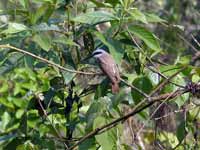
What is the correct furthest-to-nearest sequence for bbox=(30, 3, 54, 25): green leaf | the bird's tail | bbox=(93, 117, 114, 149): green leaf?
bbox=(30, 3, 54, 25): green leaf, the bird's tail, bbox=(93, 117, 114, 149): green leaf

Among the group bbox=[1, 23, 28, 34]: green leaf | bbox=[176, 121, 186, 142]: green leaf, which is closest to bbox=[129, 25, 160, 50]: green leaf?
bbox=[176, 121, 186, 142]: green leaf

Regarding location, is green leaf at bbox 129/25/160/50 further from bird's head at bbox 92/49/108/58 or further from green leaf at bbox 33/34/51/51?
green leaf at bbox 33/34/51/51

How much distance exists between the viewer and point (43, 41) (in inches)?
87.0

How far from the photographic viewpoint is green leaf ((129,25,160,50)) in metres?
2.19

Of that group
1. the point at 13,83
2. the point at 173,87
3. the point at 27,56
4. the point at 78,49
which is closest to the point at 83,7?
the point at 78,49

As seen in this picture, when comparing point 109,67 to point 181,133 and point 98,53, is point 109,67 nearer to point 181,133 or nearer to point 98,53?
point 98,53

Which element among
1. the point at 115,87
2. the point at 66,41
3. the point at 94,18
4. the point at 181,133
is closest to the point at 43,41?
the point at 66,41

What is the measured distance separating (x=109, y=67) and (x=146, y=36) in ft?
0.66

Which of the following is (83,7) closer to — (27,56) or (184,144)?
(27,56)

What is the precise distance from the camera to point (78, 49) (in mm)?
2379

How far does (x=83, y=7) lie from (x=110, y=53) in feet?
1.22

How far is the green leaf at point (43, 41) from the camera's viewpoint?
2.19m

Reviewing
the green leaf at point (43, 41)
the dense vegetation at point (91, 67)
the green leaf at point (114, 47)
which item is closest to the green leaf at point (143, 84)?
the dense vegetation at point (91, 67)

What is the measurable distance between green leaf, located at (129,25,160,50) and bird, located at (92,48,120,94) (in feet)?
0.43
